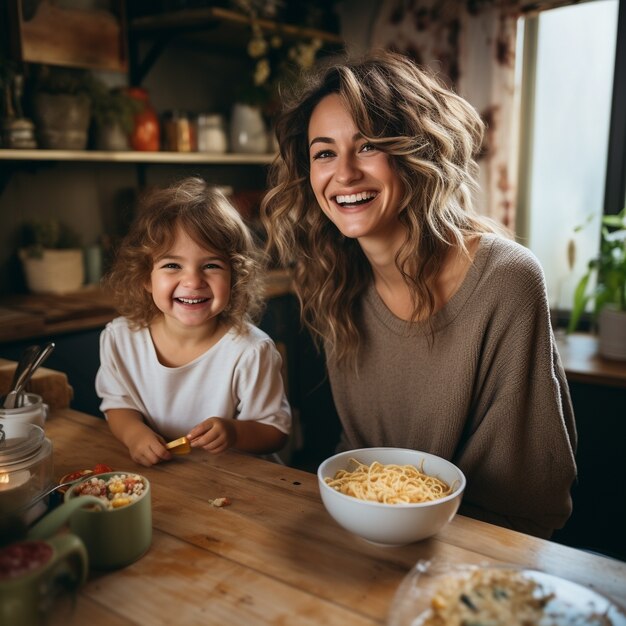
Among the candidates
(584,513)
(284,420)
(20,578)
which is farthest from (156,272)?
(584,513)

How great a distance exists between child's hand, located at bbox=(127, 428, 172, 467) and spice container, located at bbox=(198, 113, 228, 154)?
201cm

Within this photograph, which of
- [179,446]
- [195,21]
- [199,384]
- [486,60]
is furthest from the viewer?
[486,60]

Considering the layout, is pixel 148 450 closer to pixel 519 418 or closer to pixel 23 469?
pixel 23 469

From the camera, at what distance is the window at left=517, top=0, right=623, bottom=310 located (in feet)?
9.48

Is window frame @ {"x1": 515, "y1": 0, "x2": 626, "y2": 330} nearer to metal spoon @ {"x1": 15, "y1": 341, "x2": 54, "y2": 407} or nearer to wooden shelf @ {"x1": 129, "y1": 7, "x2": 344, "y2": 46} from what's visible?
wooden shelf @ {"x1": 129, "y1": 7, "x2": 344, "y2": 46}

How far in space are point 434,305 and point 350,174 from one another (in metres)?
0.34

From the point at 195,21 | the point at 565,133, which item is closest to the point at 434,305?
the point at 195,21

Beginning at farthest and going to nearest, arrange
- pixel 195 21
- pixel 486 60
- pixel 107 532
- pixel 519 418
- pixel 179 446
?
pixel 486 60
pixel 195 21
pixel 519 418
pixel 179 446
pixel 107 532

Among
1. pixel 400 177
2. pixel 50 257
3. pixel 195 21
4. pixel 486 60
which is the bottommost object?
pixel 50 257

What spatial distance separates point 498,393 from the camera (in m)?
1.38

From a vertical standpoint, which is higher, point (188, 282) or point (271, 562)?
point (188, 282)

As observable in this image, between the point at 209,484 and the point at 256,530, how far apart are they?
0.60 feet

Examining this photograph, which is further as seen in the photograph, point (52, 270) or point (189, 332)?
point (52, 270)

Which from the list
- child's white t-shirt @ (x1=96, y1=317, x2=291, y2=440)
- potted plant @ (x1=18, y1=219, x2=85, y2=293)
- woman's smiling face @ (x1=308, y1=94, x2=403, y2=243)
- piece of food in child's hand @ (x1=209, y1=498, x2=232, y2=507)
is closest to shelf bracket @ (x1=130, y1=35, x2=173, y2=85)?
potted plant @ (x1=18, y1=219, x2=85, y2=293)
